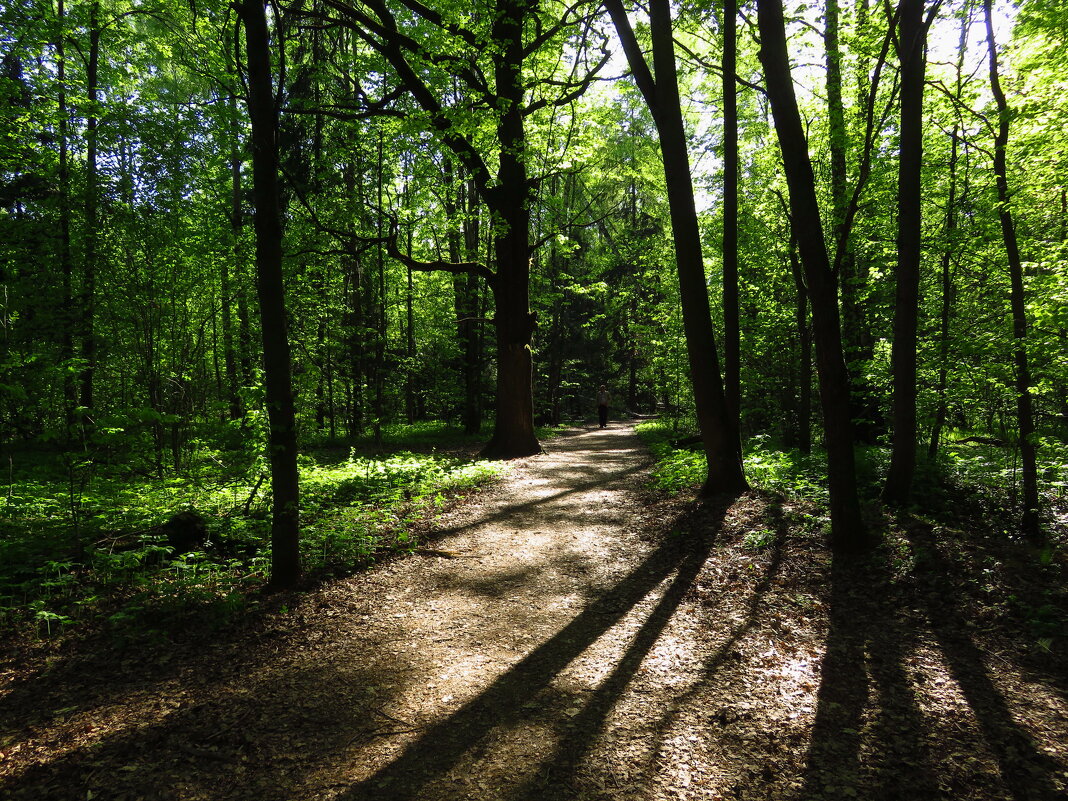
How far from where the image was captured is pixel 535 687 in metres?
3.48

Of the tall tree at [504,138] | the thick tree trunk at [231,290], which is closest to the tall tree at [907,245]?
the tall tree at [504,138]

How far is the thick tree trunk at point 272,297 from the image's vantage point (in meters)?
4.68

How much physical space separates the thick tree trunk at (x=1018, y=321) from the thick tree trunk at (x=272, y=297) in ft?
24.5

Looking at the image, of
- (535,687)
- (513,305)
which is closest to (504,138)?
(513,305)

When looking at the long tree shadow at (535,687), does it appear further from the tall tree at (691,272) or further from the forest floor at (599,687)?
the tall tree at (691,272)

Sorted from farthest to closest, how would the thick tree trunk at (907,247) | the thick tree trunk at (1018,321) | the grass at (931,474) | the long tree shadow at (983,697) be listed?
the grass at (931,474) → the thick tree trunk at (907,247) → the thick tree trunk at (1018,321) → the long tree shadow at (983,697)

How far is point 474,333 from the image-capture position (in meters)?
18.9

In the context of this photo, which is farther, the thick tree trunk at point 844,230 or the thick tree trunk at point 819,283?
the thick tree trunk at point 844,230

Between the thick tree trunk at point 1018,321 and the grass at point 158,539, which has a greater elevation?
the thick tree trunk at point 1018,321

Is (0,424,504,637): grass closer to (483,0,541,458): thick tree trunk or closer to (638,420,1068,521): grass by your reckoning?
(483,0,541,458): thick tree trunk

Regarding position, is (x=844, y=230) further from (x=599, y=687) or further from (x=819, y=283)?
(x=599, y=687)

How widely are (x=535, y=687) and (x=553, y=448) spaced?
11.3m

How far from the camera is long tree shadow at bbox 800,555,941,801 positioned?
2.57 metres

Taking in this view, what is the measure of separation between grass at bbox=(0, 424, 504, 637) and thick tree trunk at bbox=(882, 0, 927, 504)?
604cm
